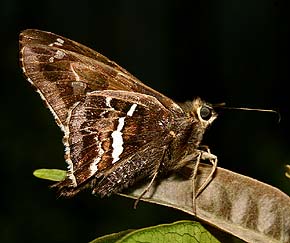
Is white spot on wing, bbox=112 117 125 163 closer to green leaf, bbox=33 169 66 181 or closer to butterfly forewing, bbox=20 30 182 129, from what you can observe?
butterfly forewing, bbox=20 30 182 129

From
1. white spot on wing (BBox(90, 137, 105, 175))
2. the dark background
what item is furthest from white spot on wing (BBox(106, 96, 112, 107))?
the dark background

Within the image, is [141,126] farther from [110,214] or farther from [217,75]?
[217,75]

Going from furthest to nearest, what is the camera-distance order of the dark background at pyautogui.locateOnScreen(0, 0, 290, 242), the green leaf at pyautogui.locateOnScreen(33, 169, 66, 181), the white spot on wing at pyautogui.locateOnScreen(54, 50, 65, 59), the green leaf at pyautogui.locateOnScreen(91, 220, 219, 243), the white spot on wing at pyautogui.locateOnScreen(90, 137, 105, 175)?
the dark background at pyautogui.locateOnScreen(0, 0, 290, 242), the white spot on wing at pyautogui.locateOnScreen(54, 50, 65, 59), the white spot on wing at pyautogui.locateOnScreen(90, 137, 105, 175), the green leaf at pyautogui.locateOnScreen(33, 169, 66, 181), the green leaf at pyautogui.locateOnScreen(91, 220, 219, 243)

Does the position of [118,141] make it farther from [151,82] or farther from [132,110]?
[151,82]

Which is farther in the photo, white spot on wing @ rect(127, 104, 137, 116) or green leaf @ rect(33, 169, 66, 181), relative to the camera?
white spot on wing @ rect(127, 104, 137, 116)

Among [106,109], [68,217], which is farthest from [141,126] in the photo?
[68,217]

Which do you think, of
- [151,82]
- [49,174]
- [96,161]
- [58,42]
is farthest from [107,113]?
[151,82]

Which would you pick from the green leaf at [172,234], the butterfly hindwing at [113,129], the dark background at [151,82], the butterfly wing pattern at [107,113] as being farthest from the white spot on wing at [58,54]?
the dark background at [151,82]
